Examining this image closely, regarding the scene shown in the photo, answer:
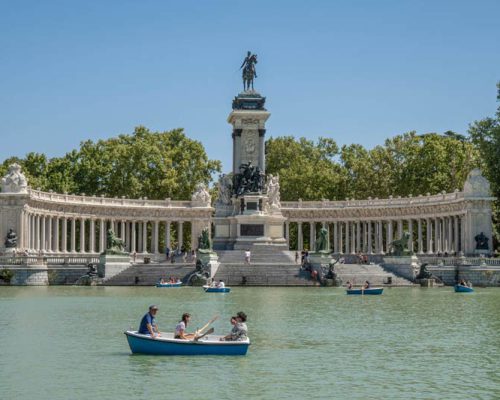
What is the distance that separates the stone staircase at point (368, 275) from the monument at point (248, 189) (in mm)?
11900

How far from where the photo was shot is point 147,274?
7288cm

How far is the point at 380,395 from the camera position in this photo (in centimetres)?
2355

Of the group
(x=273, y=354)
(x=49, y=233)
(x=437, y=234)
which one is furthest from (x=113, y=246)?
(x=273, y=354)

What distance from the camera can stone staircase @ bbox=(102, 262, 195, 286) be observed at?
72000 millimetres

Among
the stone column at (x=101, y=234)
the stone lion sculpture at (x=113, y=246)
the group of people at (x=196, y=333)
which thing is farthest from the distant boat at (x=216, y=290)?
the stone column at (x=101, y=234)

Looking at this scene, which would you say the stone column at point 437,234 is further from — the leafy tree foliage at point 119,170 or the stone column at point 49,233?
the stone column at point 49,233

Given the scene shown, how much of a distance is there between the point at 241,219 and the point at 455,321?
4696cm

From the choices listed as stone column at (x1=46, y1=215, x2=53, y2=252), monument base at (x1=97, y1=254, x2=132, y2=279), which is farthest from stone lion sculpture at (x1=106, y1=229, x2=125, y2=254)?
stone column at (x1=46, y1=215, x2=53, y2=252)

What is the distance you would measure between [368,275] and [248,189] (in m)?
18.5

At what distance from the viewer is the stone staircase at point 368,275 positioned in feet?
236

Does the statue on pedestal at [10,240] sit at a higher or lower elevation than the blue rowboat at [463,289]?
higher

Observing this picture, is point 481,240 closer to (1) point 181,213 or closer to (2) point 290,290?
(2) point 290,290

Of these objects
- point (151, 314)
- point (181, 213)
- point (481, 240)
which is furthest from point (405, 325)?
point (181, 213)

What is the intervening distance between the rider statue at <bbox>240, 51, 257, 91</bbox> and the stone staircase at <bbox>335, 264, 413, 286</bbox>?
79.4ft
